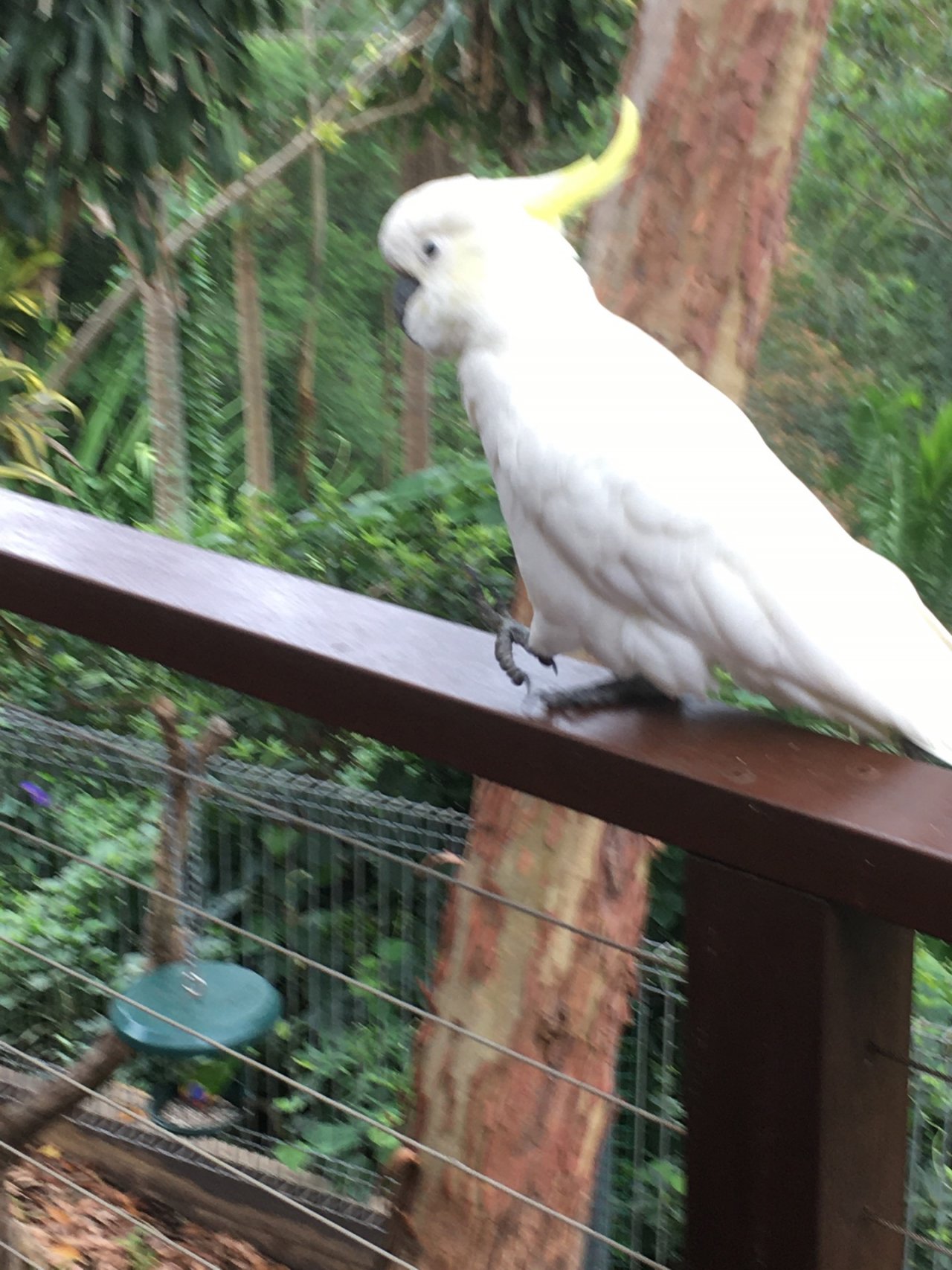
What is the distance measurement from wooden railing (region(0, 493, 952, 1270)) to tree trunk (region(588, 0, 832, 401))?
1371 millimetres

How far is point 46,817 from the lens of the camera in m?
3.06

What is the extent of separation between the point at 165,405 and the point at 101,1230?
2.66 metres

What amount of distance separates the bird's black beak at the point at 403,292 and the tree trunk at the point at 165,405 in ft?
9.50

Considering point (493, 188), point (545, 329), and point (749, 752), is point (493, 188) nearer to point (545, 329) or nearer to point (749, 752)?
point (545, 329)

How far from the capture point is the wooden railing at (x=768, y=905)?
526 mm

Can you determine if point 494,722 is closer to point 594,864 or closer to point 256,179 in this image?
point 594,864

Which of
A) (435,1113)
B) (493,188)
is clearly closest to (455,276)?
(493,188)

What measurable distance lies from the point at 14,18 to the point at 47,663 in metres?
1.41

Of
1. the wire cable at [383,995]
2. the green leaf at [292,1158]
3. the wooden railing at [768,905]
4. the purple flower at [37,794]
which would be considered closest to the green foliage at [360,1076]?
the green leaf at [292,1158]

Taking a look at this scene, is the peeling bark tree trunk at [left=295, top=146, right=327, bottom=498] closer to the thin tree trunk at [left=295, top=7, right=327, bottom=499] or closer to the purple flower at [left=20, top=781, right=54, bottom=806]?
the thin tree trunk at [left=295, top=7, right=327, bottom=499]

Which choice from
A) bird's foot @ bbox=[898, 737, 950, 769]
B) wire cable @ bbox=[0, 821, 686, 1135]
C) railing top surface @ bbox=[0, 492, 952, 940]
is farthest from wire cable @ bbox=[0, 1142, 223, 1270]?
bird's foot @ bbox=[898, 737, 950, 769]

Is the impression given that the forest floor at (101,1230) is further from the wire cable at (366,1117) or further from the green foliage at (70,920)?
the wire cable at (366,1117)

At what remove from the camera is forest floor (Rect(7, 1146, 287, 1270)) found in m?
2.01

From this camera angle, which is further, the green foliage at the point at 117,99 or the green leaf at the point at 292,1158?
the green foliage at the point at 117,99
